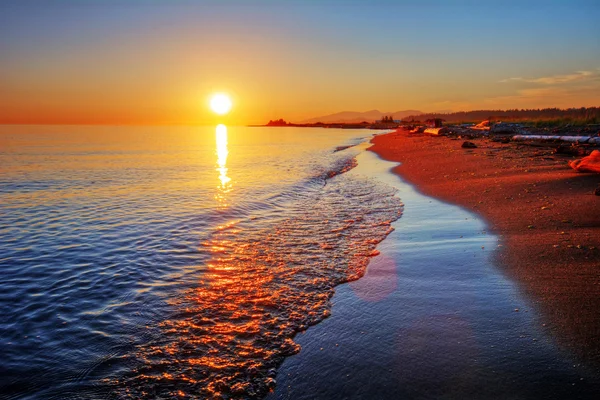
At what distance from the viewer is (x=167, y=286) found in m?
6.92

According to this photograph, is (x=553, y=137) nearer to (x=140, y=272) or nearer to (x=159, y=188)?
(x=159, y=188)

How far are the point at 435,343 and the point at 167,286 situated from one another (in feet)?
16.1

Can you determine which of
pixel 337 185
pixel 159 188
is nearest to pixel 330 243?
pixel 337 185

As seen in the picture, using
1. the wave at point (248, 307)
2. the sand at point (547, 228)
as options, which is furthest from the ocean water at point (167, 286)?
the sand at point (547, 228)

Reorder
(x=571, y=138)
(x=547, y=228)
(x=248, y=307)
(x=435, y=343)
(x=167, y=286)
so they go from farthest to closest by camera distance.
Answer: (x=571, y=138) < (x=547, y=228) < (x=167, y=286) < (x=248, y=307) < (x=435, y=343)

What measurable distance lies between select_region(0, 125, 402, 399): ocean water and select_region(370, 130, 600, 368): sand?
288 cm

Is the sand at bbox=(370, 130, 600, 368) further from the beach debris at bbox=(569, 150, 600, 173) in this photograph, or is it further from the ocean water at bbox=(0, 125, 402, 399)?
the ocean water at bbox=(0, 125, 402, 399)

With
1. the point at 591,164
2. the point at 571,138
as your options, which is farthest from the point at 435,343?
the point at 571,138

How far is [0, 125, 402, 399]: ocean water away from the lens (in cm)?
434

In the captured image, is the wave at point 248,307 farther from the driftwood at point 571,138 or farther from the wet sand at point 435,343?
the driftwood at point 571,138

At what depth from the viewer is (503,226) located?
9.35 metres

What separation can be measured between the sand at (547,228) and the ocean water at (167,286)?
2.88 meters

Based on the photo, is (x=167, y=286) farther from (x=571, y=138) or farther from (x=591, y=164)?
(x=571, y=138)

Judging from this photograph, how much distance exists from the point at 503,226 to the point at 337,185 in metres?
11.3
